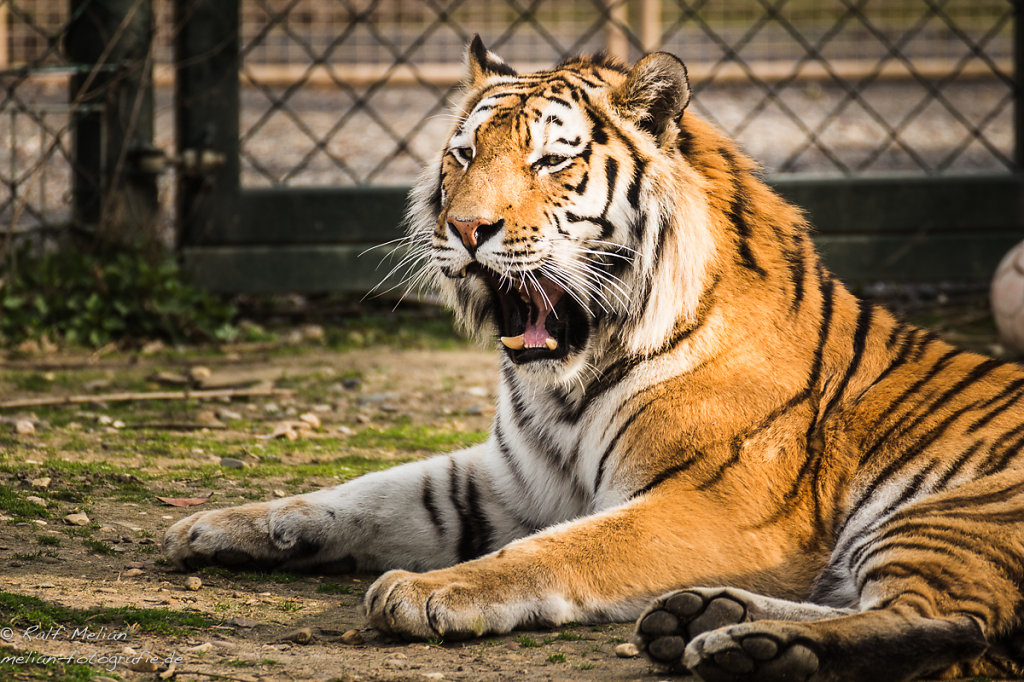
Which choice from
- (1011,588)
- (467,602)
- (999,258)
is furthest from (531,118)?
(999,258)

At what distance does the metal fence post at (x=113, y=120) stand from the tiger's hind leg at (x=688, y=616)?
338cm

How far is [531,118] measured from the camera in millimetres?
2557

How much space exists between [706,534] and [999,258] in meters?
3.72

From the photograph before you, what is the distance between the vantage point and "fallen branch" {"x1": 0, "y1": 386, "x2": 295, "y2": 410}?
12.2ft

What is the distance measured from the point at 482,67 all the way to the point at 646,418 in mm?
981

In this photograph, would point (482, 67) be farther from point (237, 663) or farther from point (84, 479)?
point (237, 663)

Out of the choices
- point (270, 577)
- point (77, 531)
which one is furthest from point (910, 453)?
point (77, 531)

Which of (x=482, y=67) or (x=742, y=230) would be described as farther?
(x=482, y=67)

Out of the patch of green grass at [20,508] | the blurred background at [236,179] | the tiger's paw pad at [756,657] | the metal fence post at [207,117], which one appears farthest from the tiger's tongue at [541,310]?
the metal fence post at [207,117]

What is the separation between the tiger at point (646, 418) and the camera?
218 cm

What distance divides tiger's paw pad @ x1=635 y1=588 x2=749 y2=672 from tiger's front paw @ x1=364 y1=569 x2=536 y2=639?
0.88 feet

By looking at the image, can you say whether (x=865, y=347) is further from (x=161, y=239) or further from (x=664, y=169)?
(x=161, y=239)

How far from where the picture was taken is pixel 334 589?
2.43m

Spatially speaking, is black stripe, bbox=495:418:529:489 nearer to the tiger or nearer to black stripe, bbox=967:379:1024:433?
the tiger
